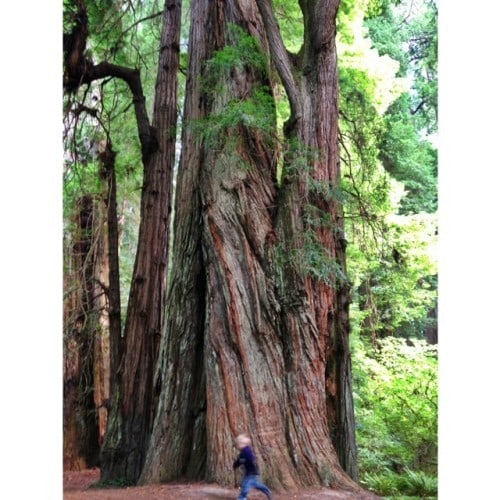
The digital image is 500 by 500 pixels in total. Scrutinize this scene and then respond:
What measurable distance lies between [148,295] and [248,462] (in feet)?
8.12

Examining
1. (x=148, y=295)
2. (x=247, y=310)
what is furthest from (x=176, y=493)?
(x=148, y=295)

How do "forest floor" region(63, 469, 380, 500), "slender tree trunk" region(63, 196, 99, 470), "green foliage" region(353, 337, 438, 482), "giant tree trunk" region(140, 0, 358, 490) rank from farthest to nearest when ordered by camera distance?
"slender tree trunk" region(63, 196, 99, 470)
"green foliage" region(353, 337, 438, 482)
"giant tree trunk" region(140, 0, 358, 490)
"forest floor" region(63, 469, 380, 500)

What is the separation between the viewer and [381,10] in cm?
574

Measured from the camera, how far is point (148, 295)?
6293mm

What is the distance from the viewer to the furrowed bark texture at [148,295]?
5867 millimetres

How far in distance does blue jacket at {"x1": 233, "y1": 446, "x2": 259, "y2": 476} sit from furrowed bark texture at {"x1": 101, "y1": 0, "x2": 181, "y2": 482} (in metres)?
1.58

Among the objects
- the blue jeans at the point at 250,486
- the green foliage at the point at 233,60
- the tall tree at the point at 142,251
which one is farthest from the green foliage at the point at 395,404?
the green foliage at the point at 233,60

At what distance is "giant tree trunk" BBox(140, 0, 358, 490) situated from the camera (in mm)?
4484

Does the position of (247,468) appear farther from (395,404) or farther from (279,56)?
(279,56)

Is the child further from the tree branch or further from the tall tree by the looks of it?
the tree branch

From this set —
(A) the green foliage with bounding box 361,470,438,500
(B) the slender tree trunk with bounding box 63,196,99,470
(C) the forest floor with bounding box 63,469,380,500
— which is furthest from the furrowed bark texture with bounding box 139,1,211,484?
(A) the green foliage with bounding box 361,470,438,500
